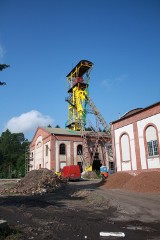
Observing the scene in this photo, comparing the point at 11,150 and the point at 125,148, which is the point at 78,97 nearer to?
the point at 125,148

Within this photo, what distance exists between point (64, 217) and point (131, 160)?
51.8 feet

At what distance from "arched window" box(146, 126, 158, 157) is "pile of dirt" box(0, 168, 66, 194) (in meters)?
9.00

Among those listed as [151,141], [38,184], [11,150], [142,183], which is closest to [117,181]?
[142,183]

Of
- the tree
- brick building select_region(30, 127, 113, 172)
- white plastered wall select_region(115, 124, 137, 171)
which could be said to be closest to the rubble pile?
white plastered wall select_region(115, 124, 137, 171)

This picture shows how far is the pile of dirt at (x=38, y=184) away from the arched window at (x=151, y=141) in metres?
9.00

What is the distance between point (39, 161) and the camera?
46.5 m

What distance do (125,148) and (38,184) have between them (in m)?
9.36

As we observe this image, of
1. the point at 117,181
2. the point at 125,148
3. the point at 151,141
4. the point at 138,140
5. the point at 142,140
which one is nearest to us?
the point at 117,181

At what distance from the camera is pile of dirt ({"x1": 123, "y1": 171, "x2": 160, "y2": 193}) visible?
1627 cm

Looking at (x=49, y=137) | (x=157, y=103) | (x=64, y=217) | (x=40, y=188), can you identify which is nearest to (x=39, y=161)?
(x=49, y=137)

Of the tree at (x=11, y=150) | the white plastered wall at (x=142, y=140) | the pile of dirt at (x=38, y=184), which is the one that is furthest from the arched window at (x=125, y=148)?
the tree at (x=11, y=150)

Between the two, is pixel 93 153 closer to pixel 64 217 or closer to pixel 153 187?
pixel 153 187

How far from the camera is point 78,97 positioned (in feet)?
148

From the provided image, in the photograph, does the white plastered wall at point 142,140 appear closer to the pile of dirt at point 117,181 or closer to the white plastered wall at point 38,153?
the pile of dirt at point 117,181
